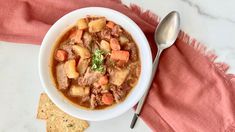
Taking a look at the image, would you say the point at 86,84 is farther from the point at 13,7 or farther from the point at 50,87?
the point at 13,7

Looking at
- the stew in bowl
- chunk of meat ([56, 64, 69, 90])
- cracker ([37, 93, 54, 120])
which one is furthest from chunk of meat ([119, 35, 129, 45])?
cracker ([37, 93, 54, 120])

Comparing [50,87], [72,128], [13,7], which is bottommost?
[72,128]

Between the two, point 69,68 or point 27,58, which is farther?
point 27,58

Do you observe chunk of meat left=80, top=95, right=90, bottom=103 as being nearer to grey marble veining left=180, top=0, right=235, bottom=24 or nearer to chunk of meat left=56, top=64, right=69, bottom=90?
chunk of meat left=56, top=64, right=69, bottom=90

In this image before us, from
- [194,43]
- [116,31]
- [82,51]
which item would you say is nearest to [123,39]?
[116,31]

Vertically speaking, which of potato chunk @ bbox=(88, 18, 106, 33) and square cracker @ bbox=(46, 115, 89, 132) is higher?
potato chunk @ bbox=(88, 18, 106, 33)

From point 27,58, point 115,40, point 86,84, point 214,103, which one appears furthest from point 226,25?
point 27,58
